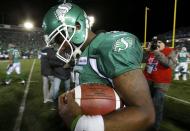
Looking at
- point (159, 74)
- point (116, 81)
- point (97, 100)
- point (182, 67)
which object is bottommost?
point (182, 67)

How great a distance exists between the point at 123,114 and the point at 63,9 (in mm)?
960

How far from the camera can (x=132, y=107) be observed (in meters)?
1.79

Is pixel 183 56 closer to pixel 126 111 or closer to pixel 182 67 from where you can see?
pixel 182 67

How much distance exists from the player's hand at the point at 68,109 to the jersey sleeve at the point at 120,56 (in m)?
0.26

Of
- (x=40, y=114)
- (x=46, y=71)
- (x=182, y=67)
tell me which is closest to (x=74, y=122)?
(x=40, y=114)

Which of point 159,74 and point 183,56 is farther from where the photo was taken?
point 183,56

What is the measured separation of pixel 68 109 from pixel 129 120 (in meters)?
0.36

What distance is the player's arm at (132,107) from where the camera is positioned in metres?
1.73

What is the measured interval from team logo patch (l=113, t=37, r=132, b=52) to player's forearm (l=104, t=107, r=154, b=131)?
13.4 inches

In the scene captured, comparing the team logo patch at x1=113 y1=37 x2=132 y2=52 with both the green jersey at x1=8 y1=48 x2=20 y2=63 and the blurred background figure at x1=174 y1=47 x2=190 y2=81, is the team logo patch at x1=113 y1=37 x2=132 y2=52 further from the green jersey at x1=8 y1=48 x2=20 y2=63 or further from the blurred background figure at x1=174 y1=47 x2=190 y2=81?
the blurred background figure at x1=174 y1=47 x2=190 y2=81

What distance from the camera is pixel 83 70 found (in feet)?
7.18

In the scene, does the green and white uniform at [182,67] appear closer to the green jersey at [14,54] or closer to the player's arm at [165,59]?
the green jersey at [14,54]

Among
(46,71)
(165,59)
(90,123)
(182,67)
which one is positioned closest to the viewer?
(90,123)

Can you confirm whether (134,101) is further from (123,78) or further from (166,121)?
(166,121)
